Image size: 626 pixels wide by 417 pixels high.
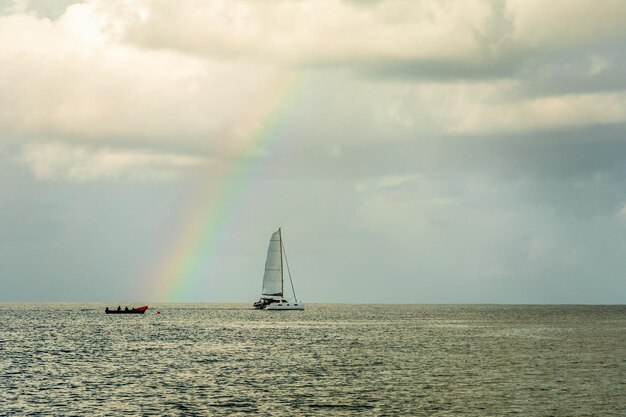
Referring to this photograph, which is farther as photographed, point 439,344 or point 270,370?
point 439,344

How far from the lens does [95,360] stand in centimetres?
11044

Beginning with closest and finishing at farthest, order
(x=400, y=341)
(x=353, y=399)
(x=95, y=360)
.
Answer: (x=353, y=399)
(x=95, y=360)
(x=400, y=341)

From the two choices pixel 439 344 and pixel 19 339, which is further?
pixel 19 339

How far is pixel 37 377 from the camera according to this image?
3516 inches

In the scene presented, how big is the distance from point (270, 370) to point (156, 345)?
4669cm

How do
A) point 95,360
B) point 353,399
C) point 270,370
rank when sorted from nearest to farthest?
1. point 353,399
2. point 270,370
3. point 95,360

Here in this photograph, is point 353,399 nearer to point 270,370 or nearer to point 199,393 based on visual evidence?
point 199,393

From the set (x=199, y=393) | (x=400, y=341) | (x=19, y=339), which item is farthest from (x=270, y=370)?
(x=19, y=339)

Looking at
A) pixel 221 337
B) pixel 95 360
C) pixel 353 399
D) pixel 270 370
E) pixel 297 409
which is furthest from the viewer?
pixel 221 337

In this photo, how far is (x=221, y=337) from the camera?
164 metres

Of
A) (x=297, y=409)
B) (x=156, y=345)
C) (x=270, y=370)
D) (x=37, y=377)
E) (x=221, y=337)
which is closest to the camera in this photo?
(x=297, y=409)

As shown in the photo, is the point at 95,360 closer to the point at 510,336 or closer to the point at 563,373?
the point at 563,373

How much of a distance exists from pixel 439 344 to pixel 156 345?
162ft

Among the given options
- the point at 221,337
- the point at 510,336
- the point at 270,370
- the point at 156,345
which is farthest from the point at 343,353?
the point at 510,336
